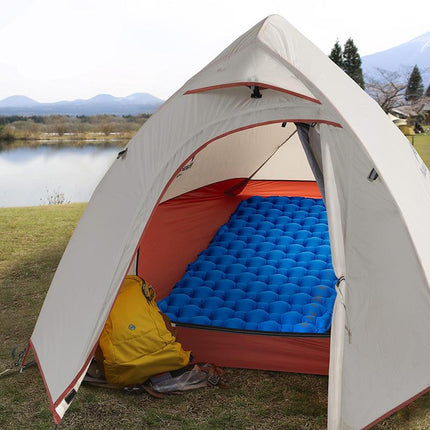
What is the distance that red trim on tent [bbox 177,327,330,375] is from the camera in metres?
2.51

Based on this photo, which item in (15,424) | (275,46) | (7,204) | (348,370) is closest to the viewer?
(348,370)

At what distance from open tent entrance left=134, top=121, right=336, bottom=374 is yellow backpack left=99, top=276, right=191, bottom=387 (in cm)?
25

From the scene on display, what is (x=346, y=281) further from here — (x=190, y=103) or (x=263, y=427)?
(x=190, y=103)

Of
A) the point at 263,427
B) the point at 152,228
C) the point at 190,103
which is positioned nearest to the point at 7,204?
the point at 152,228

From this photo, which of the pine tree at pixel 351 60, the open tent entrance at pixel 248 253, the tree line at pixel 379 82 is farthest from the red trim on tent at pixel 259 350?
the pine tree at pixel 351 60

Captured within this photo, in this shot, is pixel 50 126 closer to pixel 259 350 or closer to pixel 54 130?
pixel 54 130

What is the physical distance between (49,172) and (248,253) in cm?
943

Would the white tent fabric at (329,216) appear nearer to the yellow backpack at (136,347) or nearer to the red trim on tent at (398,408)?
the red trim on tent at (398,408)

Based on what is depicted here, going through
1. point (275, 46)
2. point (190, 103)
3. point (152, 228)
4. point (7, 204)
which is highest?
point (275, 46)

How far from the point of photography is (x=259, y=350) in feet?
8.44

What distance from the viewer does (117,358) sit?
2.35 metres

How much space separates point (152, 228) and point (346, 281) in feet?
5.03

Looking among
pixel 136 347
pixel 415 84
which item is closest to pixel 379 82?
pixel 415 84

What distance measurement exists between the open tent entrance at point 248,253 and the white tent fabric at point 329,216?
0.18 metres
